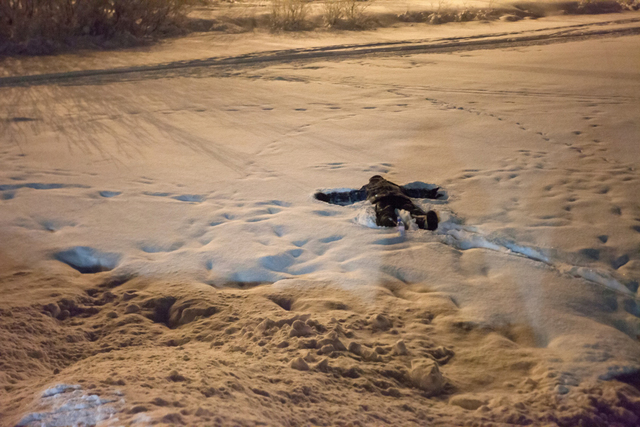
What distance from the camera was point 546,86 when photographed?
6.10m

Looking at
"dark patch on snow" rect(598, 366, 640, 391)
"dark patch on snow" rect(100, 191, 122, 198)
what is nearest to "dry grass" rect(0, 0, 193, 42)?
"dark patch on snow" rect(100, 191, 122, 198)

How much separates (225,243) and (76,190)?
1.34 meters

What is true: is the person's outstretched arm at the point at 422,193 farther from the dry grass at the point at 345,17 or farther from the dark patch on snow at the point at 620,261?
the dry grass at the point at 345,17

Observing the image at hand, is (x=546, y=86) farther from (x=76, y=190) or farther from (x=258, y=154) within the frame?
(x=76, y=190)

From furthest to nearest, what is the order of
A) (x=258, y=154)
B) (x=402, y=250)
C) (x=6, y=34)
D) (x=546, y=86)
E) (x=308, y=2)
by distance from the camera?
1. (x=308, y=2)
2. (x=6, y=34)
3. (x=546, y=86)
4. (x=258, y=154)
5. (x=402, y=250)

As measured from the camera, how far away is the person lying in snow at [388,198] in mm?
3203

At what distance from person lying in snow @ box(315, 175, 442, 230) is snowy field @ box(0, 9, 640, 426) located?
0.09 meters

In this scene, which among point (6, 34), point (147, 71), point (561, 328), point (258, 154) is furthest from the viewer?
point (6, 34)

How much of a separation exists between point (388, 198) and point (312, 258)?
0.81m

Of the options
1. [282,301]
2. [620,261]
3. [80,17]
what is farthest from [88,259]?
[80,17]

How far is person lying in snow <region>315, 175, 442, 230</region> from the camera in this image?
10.5ft

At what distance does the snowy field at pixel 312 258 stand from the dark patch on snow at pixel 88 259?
0.04 ft

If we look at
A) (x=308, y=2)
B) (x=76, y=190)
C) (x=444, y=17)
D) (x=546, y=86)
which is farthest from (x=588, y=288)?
(x=308, y=2)

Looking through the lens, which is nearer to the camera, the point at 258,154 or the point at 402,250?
the point at 402,250
